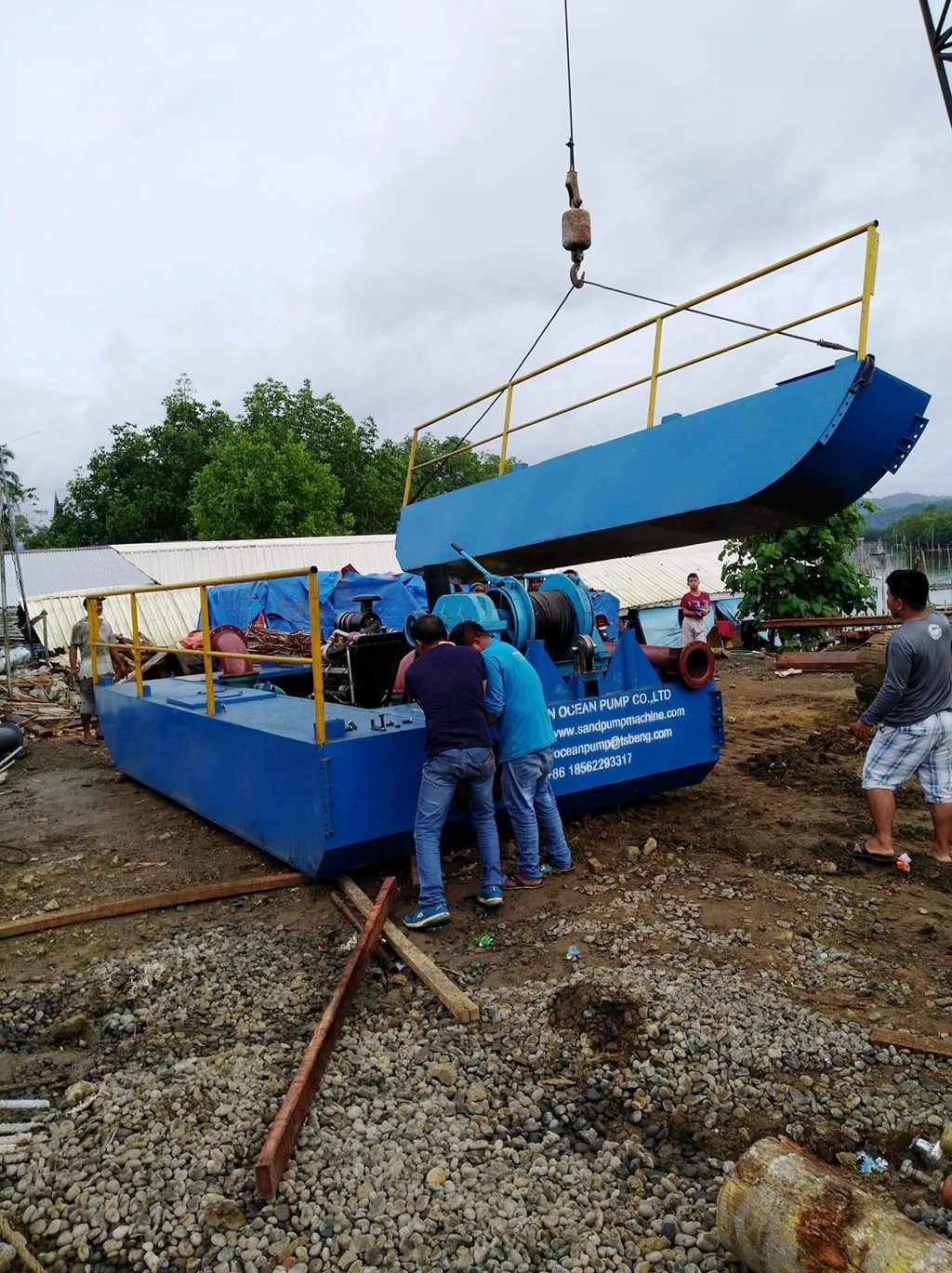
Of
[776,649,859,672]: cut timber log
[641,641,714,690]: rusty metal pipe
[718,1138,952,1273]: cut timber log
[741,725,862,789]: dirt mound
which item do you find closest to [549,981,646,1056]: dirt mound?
[718,1138,952,1273]: cut timber log

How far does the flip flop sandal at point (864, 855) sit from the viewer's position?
5.10 metres

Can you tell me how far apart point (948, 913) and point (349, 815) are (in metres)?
3.17

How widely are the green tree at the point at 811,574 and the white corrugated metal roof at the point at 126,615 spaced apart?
41.9 ft

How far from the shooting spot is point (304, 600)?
62.5 ft

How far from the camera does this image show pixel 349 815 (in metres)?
4.71

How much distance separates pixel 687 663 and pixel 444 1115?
12.3 feet

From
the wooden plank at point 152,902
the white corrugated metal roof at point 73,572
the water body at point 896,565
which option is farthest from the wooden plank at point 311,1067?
the water body at point 896,565

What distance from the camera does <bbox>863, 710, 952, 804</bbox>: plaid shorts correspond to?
5000mm

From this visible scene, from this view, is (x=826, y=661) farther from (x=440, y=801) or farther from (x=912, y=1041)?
(x=912, y=1041)

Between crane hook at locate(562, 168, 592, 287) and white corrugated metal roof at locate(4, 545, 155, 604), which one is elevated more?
crane hook at locate(562, 168, 592, 287)

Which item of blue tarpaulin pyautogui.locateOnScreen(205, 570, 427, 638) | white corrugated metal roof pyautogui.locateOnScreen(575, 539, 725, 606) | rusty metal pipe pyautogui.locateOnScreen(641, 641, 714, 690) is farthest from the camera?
white corrugated metal roof pyautogui.locateOnScreen(575, 539, 725, 606)

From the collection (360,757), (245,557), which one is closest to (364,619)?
(360,757)

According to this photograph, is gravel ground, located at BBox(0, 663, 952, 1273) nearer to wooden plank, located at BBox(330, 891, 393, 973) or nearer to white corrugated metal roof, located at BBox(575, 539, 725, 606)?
wooden plank, located at BBox(330, 891, 393, 973)

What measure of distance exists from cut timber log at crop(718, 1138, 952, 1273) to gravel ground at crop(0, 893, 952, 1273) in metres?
0.21
